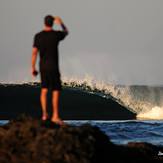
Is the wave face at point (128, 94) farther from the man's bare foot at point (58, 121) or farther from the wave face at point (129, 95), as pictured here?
the man's bare foot at point (58, 121)

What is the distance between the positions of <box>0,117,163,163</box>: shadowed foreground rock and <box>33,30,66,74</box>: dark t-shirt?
1.56 m

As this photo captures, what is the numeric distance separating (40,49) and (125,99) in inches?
4104

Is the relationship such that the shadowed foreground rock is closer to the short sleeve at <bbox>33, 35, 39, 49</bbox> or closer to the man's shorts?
the man's shorts

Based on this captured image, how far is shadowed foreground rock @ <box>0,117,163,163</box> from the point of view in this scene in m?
21.6

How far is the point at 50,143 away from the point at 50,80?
9.80ft

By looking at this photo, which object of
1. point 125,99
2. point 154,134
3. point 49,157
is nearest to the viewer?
point 49,157

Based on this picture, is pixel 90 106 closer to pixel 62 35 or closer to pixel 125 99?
pixel 125 99

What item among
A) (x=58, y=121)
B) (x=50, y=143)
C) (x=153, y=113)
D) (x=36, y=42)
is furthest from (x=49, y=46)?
(x=153, y=113)

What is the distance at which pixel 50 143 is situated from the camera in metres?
21.7

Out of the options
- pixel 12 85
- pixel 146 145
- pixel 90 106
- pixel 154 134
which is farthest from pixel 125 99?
pixel 146 145

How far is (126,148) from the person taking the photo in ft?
86.3

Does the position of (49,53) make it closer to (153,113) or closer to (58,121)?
(58,121)

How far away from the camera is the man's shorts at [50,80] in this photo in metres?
24.4

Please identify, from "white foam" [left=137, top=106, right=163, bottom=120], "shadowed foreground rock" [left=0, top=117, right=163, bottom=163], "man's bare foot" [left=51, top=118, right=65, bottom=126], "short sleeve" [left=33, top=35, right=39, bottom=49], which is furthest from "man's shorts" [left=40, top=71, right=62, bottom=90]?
"white foam" [left=137, top=106, right=163, bottom=120]
